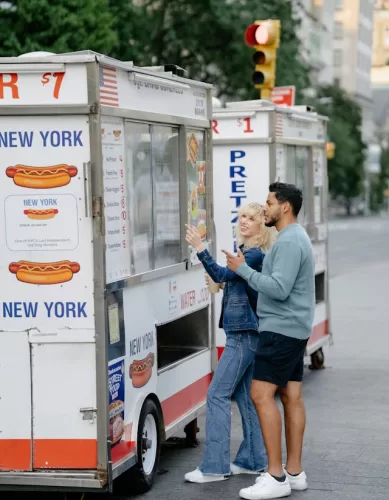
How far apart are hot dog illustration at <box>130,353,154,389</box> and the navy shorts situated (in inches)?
26.1

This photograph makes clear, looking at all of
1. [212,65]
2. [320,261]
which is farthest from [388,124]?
[320,261]

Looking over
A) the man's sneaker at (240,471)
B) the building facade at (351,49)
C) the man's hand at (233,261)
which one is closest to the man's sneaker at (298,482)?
the man's sneaker at (240,471)

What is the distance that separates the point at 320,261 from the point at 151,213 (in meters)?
5.58

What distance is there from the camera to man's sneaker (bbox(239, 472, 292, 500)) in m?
6.91

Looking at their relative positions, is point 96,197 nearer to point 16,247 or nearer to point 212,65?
point 16,247

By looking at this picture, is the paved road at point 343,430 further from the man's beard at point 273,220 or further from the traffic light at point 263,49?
the traffic light at point 263,49

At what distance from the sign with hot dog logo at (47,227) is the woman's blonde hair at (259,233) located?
138 centimetres

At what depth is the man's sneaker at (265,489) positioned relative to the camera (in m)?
6.91

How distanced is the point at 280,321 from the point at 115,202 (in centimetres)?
116

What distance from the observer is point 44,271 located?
21.0ft

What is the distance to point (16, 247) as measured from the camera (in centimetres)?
639

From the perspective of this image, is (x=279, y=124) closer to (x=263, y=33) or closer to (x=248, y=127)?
(x=248, y=127)

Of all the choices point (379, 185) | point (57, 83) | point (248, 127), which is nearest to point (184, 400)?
point (57, 83)

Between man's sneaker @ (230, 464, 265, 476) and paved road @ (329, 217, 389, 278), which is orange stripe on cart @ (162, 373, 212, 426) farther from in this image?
paved road @ (329, 217, 389, 278)
